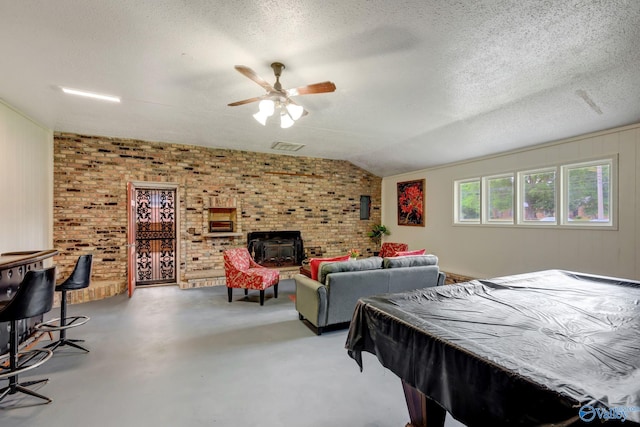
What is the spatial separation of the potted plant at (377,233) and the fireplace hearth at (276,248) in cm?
217

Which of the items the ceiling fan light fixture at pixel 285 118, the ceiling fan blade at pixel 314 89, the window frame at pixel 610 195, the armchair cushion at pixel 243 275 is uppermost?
the ceiling fan blade at pixel 314 89

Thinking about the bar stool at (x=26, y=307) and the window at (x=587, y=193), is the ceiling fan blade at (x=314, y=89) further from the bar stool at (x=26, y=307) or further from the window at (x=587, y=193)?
the window at (x=587, y=193)

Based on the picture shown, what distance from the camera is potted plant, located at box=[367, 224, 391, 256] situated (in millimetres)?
7923

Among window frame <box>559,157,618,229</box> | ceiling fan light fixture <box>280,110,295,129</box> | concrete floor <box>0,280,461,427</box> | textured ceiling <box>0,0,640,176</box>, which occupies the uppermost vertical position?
textured ceiling <box>0,0,640,176</box>

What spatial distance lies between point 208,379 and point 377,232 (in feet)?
20.2

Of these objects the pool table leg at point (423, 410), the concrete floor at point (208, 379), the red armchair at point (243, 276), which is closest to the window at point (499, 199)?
the concrete floor at point (208, 379)

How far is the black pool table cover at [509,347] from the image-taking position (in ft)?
3.15

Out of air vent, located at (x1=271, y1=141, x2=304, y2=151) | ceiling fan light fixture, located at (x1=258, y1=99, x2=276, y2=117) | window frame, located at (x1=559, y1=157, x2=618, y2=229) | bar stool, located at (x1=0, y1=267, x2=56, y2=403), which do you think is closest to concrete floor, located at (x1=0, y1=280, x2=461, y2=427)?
bar stool, located at (x1=0, y1=267, x2=56, y2=403)

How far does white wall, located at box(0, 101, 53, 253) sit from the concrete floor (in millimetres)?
1620

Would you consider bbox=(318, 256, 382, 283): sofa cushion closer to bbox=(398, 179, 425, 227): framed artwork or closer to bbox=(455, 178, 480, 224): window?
bbox=(455, 178, 480, 224): window

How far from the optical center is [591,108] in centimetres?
355

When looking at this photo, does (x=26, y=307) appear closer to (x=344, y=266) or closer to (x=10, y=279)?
(x=10, y=279)

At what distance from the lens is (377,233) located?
799 centimetres

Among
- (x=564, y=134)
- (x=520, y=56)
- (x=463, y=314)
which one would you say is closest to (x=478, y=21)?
(x=520, y=56)
